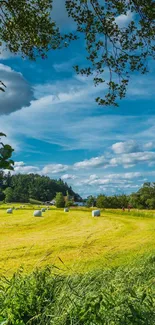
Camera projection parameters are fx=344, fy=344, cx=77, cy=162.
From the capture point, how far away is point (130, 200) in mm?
69438

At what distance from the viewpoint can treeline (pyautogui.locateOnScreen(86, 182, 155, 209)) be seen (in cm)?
6236

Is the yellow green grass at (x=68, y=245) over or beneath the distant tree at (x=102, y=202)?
beneath

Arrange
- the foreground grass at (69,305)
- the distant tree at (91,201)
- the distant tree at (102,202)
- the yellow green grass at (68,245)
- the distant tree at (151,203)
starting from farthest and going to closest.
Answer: the distant tree at (91,201) → the distant tree at (151,203) → the distant tree at (102,202) → the yellow green grass at (68,245) → the foreground grass at (69,305)

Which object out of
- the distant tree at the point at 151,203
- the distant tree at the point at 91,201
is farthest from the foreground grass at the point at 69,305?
the distant tree at the point at 91,201

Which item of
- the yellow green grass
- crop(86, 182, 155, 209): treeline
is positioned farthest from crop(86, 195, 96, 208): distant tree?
the yellow green grass

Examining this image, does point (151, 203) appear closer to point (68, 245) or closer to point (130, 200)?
point (130, 200)

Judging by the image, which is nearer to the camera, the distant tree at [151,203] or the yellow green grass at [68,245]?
the yellow green grass at [68,245]

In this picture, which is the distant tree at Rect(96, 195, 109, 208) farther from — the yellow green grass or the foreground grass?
the foreground grass

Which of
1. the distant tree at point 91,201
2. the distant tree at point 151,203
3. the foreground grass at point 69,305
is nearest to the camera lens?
the foreground grass at point 69,305

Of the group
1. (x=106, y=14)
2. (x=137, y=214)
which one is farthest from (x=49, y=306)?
(x=137, y=214)

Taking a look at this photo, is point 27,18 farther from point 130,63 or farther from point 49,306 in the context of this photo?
point 49,306

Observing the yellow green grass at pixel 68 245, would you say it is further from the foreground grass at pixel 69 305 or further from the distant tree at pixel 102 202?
the distant tree at pixel 102 202

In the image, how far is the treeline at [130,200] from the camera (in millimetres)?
62362

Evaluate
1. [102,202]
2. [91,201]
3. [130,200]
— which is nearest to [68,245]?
[102,202]
